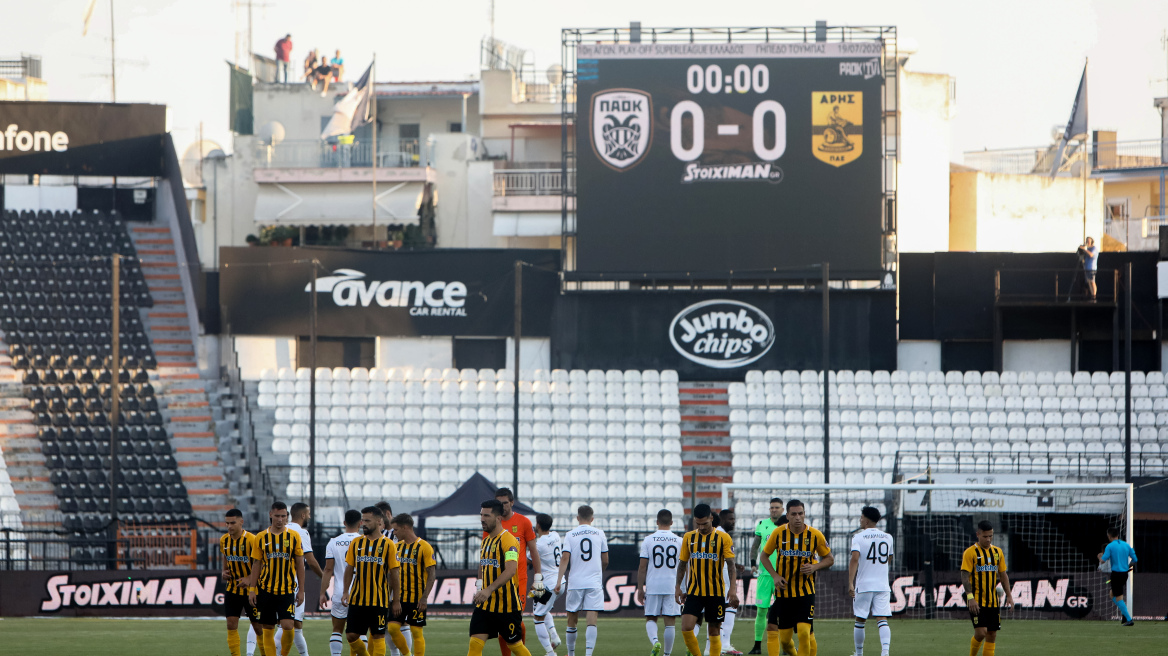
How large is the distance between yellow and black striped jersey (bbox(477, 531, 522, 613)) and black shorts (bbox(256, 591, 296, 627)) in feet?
8.92

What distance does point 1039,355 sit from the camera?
33.1 m

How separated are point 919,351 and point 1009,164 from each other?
2113cm

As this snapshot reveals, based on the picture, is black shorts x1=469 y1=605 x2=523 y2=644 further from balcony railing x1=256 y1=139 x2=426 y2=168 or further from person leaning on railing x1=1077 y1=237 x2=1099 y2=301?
balcony railing x1=256 y1=139 x2=426 y2=168

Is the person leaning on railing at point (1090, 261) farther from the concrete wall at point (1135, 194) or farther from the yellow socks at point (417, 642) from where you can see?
the yellow socks at point (417, 642)

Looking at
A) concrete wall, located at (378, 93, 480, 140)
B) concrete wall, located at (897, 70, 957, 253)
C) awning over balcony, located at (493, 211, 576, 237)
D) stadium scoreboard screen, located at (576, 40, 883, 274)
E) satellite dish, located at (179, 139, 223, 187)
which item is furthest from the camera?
satellite dish, located at (179, 139, 223, 187)

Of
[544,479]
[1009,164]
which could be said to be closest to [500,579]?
[544,479]

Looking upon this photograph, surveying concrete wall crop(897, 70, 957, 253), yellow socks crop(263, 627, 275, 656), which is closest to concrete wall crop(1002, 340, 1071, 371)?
concrete wall crop(897, 70, 957, 253)

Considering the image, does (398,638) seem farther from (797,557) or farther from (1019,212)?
(1019,212)

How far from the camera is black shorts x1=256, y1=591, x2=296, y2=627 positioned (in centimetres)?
1373

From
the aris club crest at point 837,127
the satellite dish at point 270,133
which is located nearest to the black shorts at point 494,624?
the aris club crest at point 837,127

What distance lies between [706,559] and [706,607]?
52 centimetres

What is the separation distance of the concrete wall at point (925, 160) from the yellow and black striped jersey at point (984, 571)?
25.1 meters

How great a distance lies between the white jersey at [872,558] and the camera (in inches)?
582

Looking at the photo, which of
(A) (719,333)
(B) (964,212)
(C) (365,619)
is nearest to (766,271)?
(A) (719,333)
